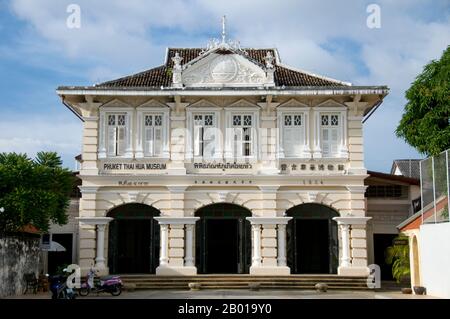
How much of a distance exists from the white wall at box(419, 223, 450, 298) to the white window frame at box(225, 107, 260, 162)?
599 cm

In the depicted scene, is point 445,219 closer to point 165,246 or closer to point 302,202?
point 302,202

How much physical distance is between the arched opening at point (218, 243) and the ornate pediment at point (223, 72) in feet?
13.6

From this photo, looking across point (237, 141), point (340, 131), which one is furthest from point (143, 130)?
point (340, 131)

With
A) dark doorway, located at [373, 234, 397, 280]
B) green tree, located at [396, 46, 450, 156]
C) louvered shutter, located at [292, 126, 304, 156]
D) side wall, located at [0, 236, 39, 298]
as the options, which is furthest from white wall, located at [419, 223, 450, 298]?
side wall, located at [0, 236, 39, 298]

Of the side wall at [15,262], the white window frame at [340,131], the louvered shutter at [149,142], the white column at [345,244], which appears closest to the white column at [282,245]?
the white column at [345,244]

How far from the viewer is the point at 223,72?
19.8 metres

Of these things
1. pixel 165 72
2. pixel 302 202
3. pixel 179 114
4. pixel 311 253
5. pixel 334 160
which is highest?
pixel 165 72

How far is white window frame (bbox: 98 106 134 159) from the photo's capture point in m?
19.7

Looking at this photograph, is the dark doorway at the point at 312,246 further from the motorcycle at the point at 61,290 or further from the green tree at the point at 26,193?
the motorcycle at the point at 61,290

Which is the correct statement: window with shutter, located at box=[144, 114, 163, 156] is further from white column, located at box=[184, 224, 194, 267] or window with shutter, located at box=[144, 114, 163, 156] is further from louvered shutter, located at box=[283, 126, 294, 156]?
louvered shutter, located at box=[283, 126, 294, 156]

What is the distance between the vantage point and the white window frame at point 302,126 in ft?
64.5

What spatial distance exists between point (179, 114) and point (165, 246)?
4.41m

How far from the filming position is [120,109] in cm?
1984
